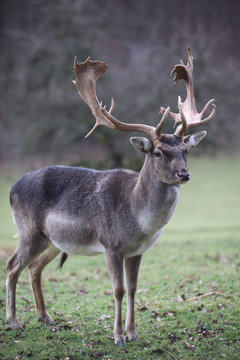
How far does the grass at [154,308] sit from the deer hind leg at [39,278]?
0.45ft

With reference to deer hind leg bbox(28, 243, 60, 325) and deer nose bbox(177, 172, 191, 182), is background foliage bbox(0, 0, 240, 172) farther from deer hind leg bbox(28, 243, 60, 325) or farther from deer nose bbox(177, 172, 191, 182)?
deer nose bbox(177, 172, 191, 182)

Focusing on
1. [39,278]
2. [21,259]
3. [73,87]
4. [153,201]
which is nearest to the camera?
[153,201]

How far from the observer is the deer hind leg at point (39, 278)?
594 centimetres

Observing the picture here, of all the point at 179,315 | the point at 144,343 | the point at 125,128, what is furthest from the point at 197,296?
the point at 125,128

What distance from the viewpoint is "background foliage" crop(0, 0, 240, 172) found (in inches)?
593

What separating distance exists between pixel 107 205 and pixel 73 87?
1046 cm

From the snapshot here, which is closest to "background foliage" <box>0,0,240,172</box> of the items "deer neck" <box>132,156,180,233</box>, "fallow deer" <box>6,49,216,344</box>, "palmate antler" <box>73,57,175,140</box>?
"palmate antler" <box>73,57,175,140</box>

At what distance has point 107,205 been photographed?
5406 mm

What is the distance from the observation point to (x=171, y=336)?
17.4ft

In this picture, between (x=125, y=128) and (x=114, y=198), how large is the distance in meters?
0.78

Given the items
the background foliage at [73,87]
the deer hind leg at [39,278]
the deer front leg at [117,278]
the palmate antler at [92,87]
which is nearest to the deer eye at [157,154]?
the palmate antler at [92,87]

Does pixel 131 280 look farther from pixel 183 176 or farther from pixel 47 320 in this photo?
pixel 183 176

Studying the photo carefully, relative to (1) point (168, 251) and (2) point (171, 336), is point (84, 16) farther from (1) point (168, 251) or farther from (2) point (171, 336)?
(2) point (171, 336)

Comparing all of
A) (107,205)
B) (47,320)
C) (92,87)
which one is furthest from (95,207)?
(47,320)
